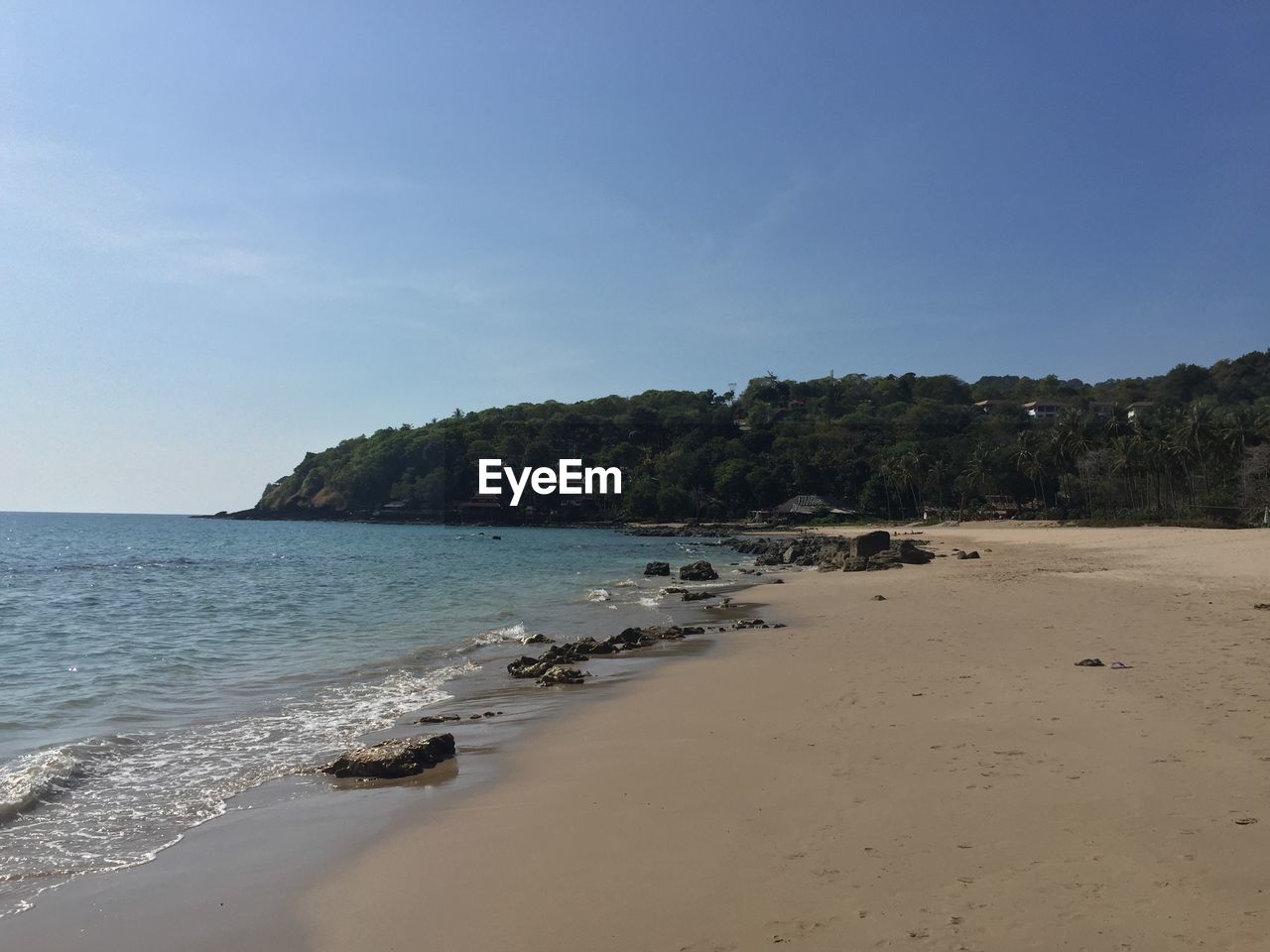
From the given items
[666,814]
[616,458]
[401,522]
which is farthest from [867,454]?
[666,814]

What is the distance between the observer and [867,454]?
A: 376ft

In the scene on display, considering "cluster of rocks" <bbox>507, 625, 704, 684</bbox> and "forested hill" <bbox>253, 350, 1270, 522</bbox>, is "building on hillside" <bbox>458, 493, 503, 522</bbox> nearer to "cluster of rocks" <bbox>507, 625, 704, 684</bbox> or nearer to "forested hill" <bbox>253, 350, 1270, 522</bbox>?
"forested hill" <bbox>253, 350, 1270, 522</bbox>

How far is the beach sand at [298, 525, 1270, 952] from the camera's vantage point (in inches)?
167

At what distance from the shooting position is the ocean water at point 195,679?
6812 mm

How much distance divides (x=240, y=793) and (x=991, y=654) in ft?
34.0

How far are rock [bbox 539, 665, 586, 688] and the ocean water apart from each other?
1.63 m

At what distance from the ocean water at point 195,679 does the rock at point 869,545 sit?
32.5ft

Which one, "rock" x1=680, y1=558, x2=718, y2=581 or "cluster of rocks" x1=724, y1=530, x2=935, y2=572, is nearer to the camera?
"cluster of rocks" x1=724, y1=530, x2=935, y2=572

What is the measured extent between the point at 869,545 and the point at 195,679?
28966 mm

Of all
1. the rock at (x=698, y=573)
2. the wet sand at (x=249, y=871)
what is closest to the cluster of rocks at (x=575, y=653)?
the wet sand at (x=249, y=871)

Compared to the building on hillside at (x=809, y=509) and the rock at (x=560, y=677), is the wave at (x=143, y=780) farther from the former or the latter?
the building on hillside at (x=809, y=509)

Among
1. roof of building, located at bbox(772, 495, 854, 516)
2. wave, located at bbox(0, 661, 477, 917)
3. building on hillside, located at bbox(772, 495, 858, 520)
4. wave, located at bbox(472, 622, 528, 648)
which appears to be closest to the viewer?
wave, located at bbox(0, 661, 477, 917)

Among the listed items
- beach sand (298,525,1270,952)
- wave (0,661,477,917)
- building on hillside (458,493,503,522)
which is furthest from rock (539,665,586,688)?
building on hillside (458,493,503,522)

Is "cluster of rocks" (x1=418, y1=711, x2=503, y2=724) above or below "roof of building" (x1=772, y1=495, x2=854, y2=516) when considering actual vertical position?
below
